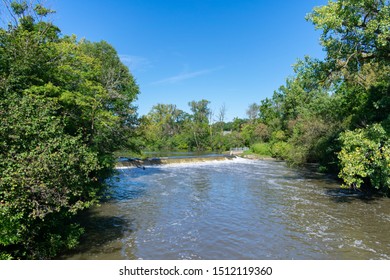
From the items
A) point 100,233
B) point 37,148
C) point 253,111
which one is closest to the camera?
point 37,148

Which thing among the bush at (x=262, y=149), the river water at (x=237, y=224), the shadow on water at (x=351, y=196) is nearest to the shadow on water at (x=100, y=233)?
the river water at (x=237, y=224)

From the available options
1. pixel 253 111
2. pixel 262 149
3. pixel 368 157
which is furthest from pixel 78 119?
pixel 253 111

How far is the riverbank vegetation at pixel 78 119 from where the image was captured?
257 inches

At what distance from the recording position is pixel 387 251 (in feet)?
29.5

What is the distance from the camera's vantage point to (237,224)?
11.8 meters

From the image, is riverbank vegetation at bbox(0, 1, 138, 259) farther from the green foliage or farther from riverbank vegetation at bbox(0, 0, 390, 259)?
the green foliage

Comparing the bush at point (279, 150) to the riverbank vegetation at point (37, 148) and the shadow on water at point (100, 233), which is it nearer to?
the shadow on water at point (100, 233)

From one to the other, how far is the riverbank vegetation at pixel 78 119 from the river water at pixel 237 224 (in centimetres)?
150

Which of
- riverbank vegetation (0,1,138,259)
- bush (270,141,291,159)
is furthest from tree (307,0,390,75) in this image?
bush (270,141,291,159)

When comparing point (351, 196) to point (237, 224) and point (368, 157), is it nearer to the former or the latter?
point (368, 157)

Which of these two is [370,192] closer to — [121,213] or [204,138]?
[121,213]

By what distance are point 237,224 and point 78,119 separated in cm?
794
